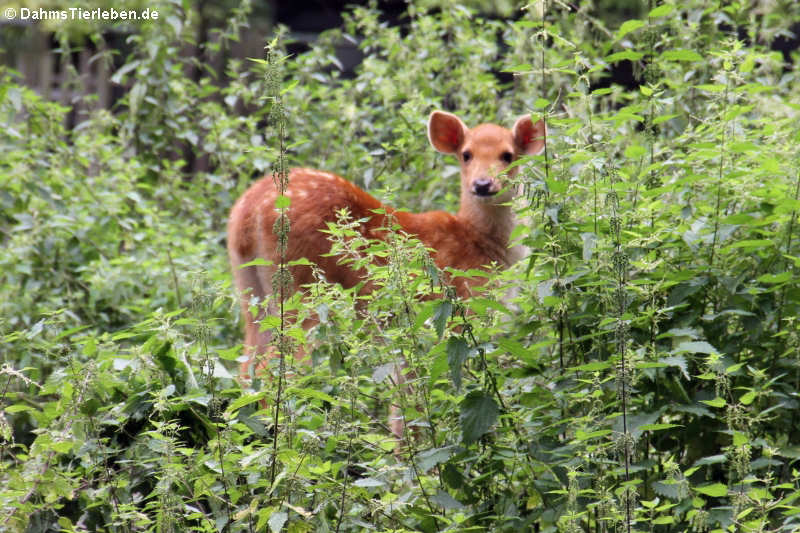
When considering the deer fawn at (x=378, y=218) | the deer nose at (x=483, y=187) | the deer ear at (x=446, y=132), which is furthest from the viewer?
the deer ear at (x=446, y=132)

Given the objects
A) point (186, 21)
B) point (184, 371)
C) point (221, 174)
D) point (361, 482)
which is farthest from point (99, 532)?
point (186, 21)

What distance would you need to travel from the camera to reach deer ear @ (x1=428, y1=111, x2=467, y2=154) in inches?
228

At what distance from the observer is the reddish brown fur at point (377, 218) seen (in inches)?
203

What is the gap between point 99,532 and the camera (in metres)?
3.66

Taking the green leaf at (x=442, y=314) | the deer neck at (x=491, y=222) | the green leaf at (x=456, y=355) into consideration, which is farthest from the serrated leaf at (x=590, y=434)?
the deer neck at (x=491, y=222)

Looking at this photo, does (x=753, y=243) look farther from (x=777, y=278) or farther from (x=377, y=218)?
(x=377, y=218)

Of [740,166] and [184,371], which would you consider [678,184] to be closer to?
[740,166]

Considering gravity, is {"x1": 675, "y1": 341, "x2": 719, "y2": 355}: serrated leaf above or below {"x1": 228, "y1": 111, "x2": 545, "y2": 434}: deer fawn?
above

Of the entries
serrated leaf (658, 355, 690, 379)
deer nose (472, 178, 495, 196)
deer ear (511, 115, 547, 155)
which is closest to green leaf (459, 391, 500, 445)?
serrated leaf (658, 355, 690, 379)

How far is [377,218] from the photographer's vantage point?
529 centimetres

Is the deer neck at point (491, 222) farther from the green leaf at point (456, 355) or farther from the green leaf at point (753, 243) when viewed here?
the green leaf at point (456, 355)

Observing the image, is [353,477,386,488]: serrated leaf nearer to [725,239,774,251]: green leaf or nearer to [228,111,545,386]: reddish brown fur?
[725,239,774,251]: green leaf

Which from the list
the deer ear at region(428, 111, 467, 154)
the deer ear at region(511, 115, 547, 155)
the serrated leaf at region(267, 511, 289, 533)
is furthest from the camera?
the deer ear at region(428, 111, 467, 154)

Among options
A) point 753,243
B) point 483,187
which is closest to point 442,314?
point 753,243
